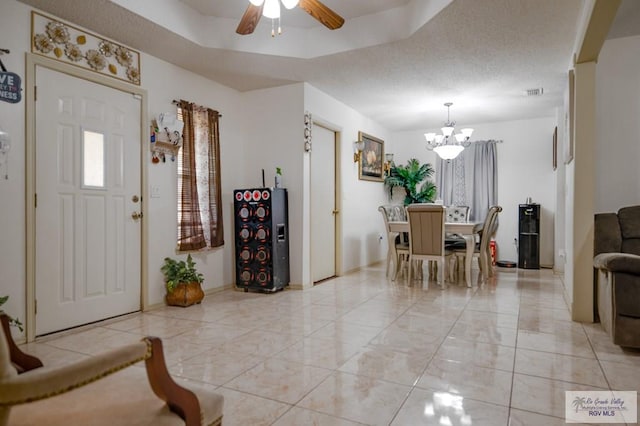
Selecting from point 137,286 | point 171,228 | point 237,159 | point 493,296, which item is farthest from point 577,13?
point 137,286

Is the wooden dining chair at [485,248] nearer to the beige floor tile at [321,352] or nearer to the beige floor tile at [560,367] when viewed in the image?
the beige floor tile at [560,367]

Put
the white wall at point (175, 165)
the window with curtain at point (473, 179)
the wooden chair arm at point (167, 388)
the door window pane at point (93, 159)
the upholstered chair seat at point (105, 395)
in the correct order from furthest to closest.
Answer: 1. the window with curtain at point (473, 179)
2. the white wall at point (175, 165)
3. the door window pane at point (93, 159)
4. the wooden chair arm at point (167, 388)
5. the upholstered chair seat at point (105, 395)

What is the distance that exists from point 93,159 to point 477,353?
3388 mm

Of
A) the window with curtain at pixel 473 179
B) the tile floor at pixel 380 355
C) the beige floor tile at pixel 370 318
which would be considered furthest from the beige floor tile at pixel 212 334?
the window with curtain at pixel 473 179

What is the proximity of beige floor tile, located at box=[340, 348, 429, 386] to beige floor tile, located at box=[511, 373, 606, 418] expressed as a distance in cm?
52

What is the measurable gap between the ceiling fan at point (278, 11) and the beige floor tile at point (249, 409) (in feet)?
7.41

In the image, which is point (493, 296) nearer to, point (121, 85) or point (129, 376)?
point (129, 376)

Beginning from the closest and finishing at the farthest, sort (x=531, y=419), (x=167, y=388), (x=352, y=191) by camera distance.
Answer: (x=167, y=388), (x=531, y=419), (x=352, y=191)

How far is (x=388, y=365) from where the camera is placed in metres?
2.40

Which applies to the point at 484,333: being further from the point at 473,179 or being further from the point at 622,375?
the point at 473,179

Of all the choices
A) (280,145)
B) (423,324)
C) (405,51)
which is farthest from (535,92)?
(423,324)

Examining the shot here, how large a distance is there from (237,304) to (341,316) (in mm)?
1157

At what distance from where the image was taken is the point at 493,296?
4309mm

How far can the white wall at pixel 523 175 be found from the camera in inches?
256
